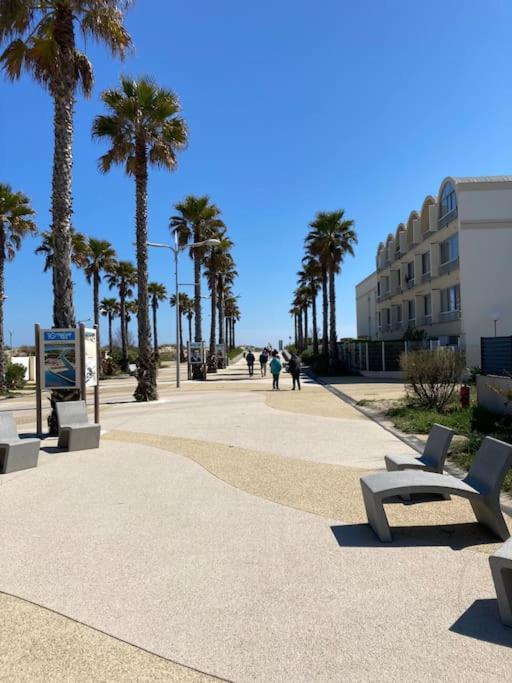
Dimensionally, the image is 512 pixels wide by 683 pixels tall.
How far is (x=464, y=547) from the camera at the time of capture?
4.78m

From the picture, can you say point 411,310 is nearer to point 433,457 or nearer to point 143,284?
point 143,284

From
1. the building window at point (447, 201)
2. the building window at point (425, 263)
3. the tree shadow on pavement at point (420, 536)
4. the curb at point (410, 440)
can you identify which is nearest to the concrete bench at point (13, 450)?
the tree shadow on pavement at point (420, 536)

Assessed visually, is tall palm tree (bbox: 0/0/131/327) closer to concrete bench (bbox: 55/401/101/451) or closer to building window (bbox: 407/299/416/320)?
concrete bench (bbox: 55/401/101/451)

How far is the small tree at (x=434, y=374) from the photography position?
13359mm

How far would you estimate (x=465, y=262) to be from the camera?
3198 centimetres

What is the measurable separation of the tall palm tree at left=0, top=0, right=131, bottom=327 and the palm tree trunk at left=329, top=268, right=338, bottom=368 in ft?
89.5

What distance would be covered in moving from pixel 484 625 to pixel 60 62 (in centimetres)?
1255

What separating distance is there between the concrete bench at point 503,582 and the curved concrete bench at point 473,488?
149 cm

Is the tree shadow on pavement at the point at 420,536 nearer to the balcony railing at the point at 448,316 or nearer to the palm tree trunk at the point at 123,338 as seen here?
the balcony railing at the point at 448,316

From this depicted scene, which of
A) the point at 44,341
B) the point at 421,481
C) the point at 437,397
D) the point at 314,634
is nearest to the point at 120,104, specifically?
the point at 44,341

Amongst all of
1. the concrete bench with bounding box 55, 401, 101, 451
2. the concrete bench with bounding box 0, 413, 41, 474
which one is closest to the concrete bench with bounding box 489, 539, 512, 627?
the concrete bench with bounding box 0, 413, 41, 474

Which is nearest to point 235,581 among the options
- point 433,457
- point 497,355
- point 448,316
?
point 433,457

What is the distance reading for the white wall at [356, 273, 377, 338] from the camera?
5905 cm

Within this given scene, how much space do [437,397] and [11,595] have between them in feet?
37.7
